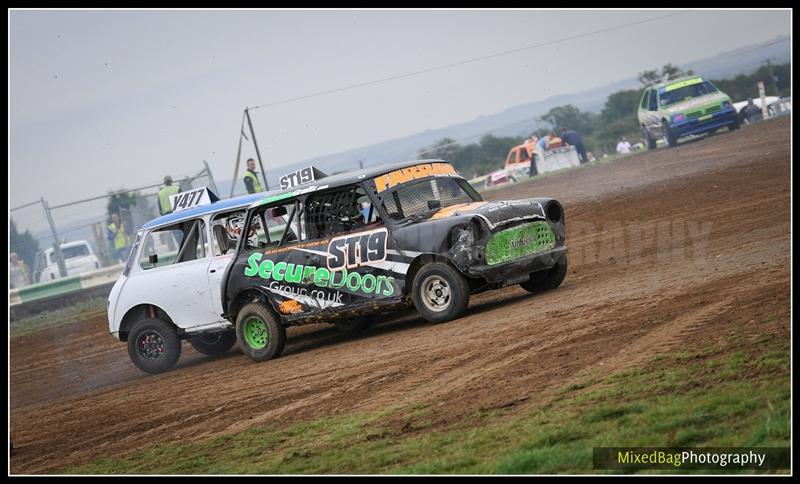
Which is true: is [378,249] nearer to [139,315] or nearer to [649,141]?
[139,315]

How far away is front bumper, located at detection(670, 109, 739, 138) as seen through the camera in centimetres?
2464

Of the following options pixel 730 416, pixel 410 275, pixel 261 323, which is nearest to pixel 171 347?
pixel 261 323

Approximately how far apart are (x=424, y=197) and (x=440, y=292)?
110 cm

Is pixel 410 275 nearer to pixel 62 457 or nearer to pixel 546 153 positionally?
pixel 62 457

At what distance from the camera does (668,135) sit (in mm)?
25297

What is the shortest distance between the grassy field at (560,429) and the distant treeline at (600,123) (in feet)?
60.8

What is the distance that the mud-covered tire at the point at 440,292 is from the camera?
1070 cm

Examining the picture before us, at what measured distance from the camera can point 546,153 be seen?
2752 centimetres

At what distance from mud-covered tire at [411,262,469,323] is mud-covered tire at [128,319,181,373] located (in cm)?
340

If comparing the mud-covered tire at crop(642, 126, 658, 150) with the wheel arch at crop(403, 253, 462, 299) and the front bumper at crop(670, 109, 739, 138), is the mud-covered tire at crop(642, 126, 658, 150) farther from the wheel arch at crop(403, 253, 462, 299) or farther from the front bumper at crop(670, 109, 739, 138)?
the wheel arch at crop(403, 253, 462, 299)

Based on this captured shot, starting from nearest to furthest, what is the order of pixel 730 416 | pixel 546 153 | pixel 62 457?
pixel 730 416 < pixel 62 457 < pixel 546 153

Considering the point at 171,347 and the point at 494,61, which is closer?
the point at 171,347

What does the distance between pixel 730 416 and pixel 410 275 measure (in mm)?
5342

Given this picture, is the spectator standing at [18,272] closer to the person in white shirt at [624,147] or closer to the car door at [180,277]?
the car door at [180,277]
